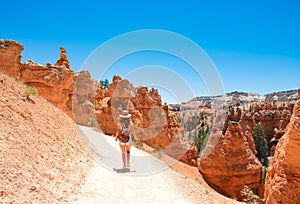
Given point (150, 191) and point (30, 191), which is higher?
point (30, 191)

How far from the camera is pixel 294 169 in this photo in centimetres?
565

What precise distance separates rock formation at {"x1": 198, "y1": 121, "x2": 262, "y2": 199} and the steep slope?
10.6 meters

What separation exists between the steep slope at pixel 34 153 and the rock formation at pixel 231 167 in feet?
34.8

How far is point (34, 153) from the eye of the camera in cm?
570

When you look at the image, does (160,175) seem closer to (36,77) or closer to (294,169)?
(294,169)

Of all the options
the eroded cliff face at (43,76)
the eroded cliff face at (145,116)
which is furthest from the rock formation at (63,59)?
the eroded cliff face at (145,116)

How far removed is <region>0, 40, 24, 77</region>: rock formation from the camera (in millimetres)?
12406

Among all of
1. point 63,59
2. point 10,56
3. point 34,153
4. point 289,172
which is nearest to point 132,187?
point 34,153

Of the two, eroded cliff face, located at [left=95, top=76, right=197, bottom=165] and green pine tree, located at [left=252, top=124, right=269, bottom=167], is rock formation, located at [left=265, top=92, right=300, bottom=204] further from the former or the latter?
green pine tree, located at [left=252, top=124, right=269, bottom=167]

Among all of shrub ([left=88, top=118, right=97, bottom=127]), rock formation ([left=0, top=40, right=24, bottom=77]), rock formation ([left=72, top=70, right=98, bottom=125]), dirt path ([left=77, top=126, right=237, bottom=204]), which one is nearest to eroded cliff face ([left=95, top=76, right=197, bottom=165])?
rock formation ([left=72, top=70, right=98, bottom=125])

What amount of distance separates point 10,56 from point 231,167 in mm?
14221

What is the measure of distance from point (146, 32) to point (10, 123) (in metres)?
8.99

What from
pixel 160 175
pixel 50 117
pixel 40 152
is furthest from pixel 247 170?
pixel 40 152

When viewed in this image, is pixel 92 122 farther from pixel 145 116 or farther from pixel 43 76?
pixel 145 116
